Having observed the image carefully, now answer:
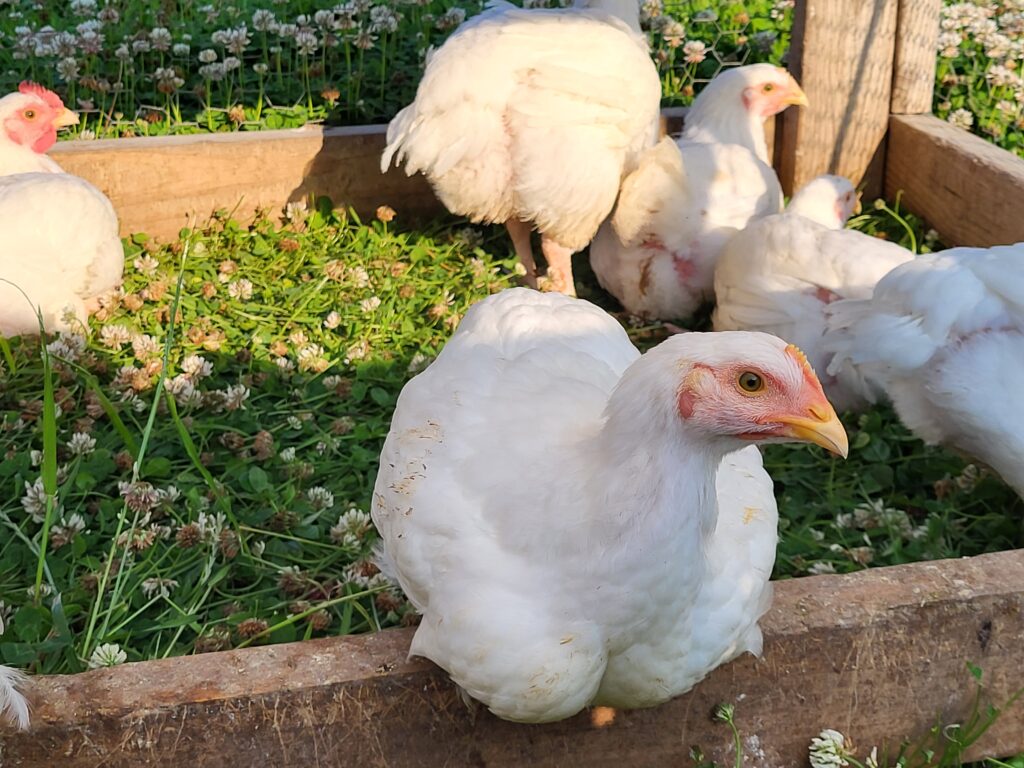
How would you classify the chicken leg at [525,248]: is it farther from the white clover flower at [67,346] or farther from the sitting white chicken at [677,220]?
the white clover flower at [67,346]

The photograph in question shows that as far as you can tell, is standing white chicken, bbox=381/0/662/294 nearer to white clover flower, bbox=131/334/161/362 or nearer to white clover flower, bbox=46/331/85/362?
white clover flower, bbox=131/334/161/362

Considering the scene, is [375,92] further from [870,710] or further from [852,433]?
[870,710]

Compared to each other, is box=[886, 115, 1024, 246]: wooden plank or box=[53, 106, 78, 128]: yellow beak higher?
box=[53, 106, 78, 128]: yellow beak

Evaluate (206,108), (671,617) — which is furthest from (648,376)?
(206,108)

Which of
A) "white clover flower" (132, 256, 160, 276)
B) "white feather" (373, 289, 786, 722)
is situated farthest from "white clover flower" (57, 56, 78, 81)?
"white feather" (373, 289, 786, 722)

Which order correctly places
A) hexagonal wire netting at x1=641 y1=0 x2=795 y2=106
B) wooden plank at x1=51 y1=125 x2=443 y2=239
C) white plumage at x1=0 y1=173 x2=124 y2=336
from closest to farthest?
white plumage at x1=0 y1=173 x2=124 y2=336 < wooden plank at x1=51 y1=125 x2=443 y2=239 < hexagonal wire netting at x1=641 y1=0 x2=795 y2=106

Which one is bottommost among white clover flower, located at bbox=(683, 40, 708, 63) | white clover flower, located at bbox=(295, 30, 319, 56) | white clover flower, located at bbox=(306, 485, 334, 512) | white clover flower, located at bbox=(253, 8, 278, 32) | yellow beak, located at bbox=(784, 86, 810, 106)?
white clover flower, located at bbox=(306, 485, 334, 512)

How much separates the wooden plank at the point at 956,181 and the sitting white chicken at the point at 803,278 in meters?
0.59

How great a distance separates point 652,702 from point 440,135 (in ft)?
7.06

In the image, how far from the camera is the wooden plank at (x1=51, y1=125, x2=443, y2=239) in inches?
146

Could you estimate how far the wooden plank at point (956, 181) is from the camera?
11.0ft

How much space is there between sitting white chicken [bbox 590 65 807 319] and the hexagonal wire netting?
110 cm

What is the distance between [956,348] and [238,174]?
2547mm

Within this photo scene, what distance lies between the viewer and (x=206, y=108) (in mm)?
4219
